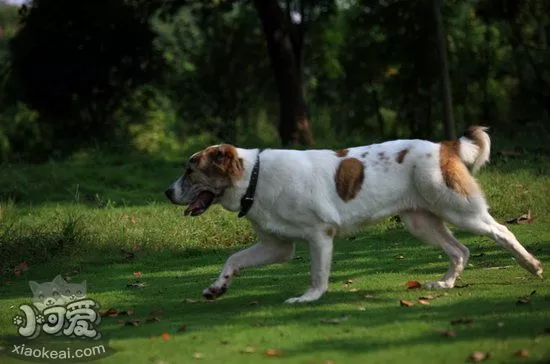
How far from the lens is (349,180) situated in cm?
1023

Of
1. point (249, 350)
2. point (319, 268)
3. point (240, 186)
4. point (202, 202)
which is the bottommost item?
point (249, 350)

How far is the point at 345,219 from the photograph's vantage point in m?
10.2

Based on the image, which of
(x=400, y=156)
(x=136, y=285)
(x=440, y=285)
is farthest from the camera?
(x=136, y=285)

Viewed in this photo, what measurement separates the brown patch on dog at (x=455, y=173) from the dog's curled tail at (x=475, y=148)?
0.12 m

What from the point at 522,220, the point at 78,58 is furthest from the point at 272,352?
the point at 78,58

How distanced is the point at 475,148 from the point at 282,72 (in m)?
15.9

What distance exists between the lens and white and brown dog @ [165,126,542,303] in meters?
10.0

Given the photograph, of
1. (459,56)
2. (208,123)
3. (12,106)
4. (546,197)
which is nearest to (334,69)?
(208,123)

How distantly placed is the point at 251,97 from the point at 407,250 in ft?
85.1

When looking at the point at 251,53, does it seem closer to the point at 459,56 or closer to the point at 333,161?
the point at 459,56

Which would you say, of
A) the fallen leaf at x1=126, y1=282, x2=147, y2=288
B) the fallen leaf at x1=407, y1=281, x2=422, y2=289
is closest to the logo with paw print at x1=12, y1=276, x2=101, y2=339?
the fallen leaf at x1=126, y1=282, x2=147, y2=288

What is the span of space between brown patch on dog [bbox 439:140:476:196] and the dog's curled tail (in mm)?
120

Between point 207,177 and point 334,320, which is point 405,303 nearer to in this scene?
point 334,320

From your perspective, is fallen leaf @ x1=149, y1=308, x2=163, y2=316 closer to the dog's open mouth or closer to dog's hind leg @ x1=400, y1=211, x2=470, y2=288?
the dog's open mouth
